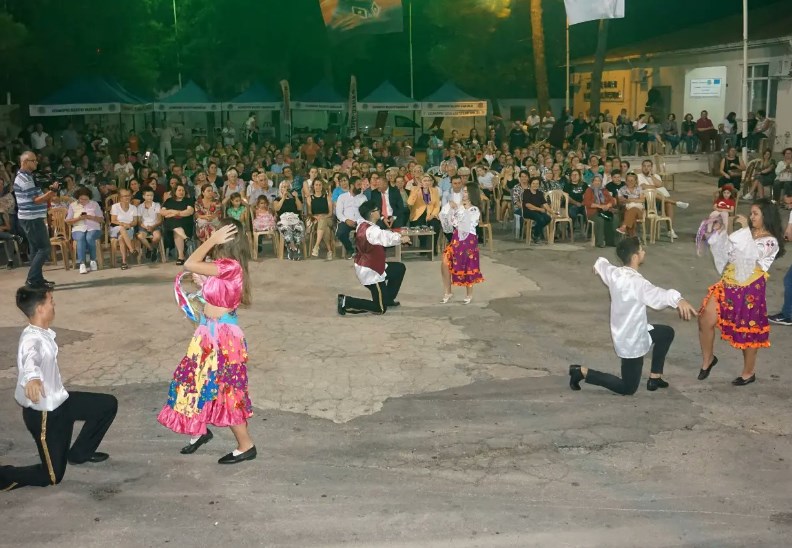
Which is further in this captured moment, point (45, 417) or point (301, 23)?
point (301, 23)

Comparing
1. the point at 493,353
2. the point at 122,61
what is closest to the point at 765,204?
the point at 493,353

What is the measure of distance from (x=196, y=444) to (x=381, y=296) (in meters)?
4.10

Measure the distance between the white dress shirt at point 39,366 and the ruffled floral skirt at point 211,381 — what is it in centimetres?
73

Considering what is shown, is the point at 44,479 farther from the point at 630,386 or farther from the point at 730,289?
the point at 730,289

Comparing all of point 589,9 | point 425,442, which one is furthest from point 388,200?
point 425,442

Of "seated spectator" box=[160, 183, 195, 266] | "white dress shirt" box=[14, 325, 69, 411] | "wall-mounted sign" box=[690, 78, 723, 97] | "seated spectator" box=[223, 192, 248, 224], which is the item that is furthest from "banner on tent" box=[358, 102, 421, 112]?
"white dress shirt" box=[14, 325, 69, 411]

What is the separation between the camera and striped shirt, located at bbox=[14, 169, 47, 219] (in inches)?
439

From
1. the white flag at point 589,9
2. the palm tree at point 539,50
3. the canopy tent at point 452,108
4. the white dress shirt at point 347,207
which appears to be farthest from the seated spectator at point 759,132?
the white dress shirt at point 347,207

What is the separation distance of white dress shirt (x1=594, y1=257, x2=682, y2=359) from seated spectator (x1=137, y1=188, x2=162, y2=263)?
8391 mm

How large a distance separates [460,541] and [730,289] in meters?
3.71

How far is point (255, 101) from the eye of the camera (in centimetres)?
2639

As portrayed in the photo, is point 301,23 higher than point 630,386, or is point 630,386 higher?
point 301,23

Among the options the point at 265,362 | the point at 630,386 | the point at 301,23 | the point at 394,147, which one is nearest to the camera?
the point at 630,386

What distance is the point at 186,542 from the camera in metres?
5.05
